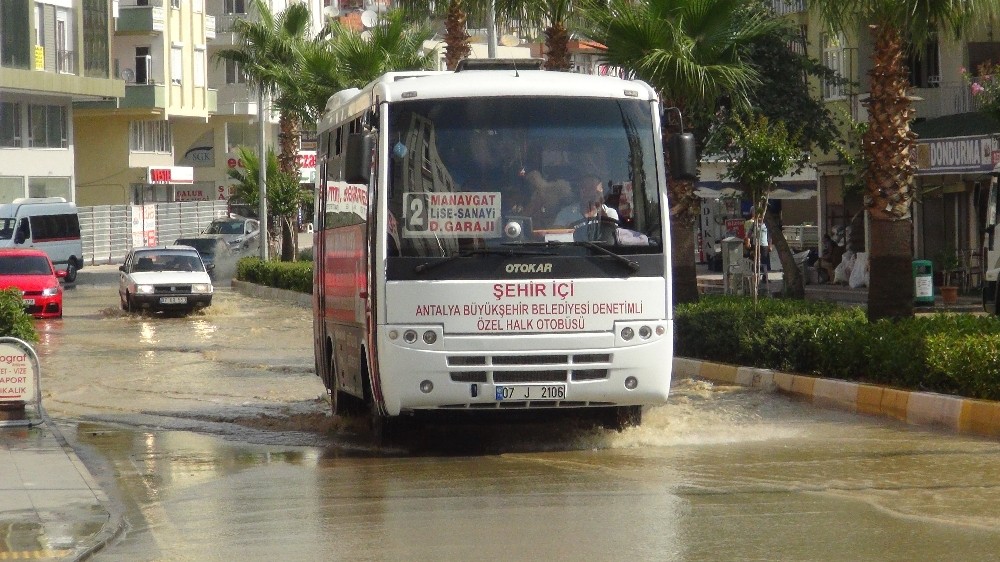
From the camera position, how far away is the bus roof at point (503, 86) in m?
12.1

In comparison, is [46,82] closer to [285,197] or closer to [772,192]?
[285,197]

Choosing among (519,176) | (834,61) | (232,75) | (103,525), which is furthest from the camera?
(232,75)

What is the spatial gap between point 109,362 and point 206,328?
302 inches

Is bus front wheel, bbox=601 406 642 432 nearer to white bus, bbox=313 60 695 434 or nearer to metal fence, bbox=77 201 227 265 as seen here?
white bus, bbox=313 60 695 434

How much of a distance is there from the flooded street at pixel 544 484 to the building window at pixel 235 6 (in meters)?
63.7

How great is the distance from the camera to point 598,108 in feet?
40.3

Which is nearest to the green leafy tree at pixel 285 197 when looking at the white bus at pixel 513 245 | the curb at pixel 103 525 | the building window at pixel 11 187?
the building window at pixel 11 187

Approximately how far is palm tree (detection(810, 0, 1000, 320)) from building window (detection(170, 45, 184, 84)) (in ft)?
188

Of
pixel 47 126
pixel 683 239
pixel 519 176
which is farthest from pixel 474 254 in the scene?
pixel 47 126

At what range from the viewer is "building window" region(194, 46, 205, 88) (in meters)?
74.0

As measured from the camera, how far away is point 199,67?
74.4m

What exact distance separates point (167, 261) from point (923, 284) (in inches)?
657

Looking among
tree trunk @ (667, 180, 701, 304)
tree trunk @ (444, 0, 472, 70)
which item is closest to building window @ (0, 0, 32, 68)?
tree trunk @ (444, 0, 472, 70)

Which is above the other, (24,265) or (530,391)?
(24,265)
